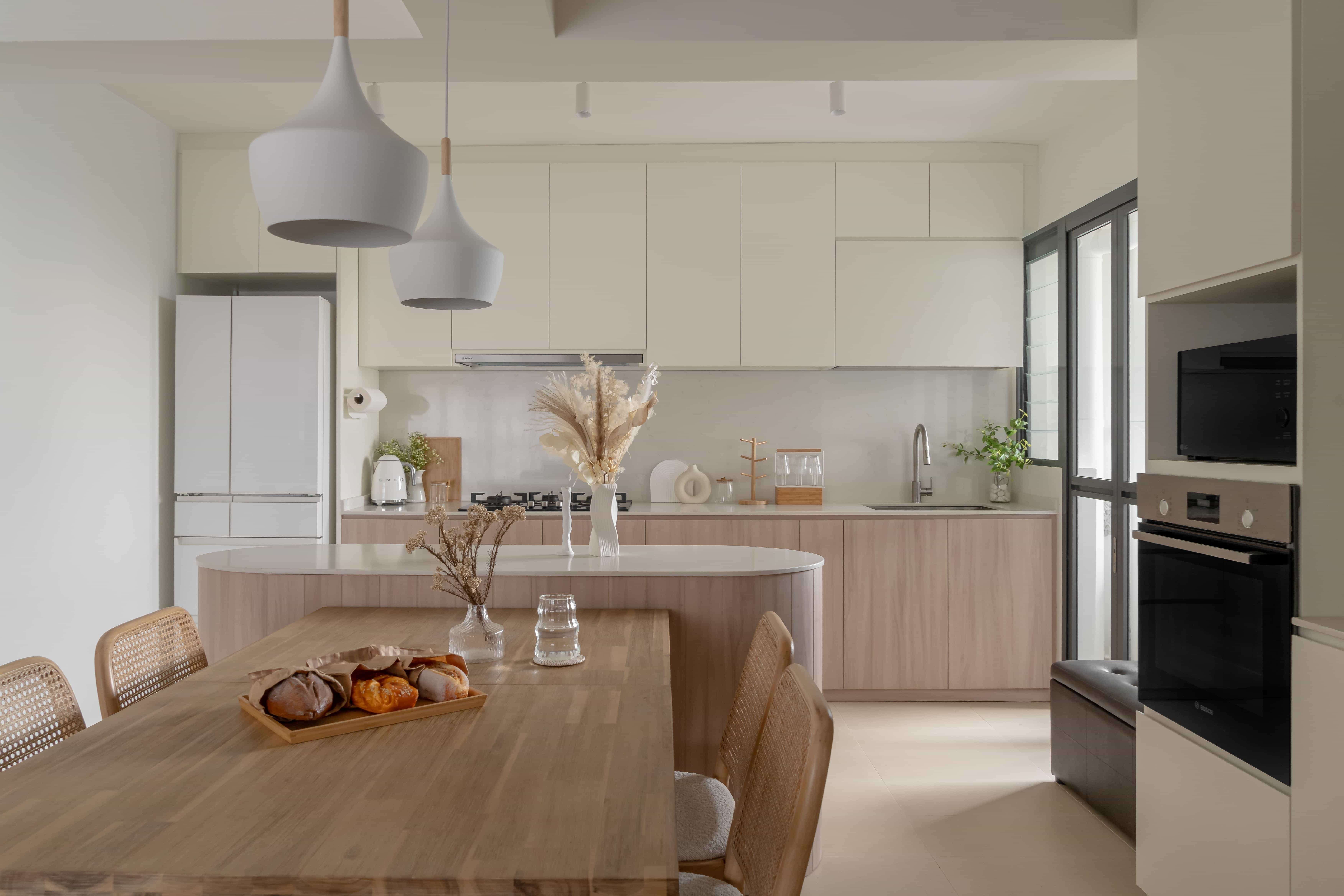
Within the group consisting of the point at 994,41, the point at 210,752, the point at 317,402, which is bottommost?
the point at 210,752

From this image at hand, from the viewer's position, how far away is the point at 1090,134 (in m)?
3.85

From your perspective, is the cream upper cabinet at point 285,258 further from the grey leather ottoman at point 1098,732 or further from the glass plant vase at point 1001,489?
the grey leather ottoman at point 1098,732

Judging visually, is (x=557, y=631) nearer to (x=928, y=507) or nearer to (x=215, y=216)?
(x=928, y=507)

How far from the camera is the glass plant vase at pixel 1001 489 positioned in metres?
4.54

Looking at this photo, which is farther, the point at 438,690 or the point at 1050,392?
the point at 1050,392

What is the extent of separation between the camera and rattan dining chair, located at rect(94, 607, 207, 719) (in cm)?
184

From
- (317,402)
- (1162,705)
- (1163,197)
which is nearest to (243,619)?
(317,402)

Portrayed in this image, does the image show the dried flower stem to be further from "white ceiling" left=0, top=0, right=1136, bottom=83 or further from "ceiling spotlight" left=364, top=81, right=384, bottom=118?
"ceiling spotlight" left=364, top=81, right=384, bottom=118

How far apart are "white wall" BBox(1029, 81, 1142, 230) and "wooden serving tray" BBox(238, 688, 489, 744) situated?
316cm

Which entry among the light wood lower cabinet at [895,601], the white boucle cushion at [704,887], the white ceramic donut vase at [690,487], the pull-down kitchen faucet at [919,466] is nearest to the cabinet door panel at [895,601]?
the light wood lower cabinet at [895,601]

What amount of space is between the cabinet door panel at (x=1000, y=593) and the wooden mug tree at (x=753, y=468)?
100 centimetres

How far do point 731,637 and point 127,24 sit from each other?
2443 mm

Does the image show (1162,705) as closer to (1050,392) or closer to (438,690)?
(438,690)

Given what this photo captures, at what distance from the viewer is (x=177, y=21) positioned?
257 centimetres
